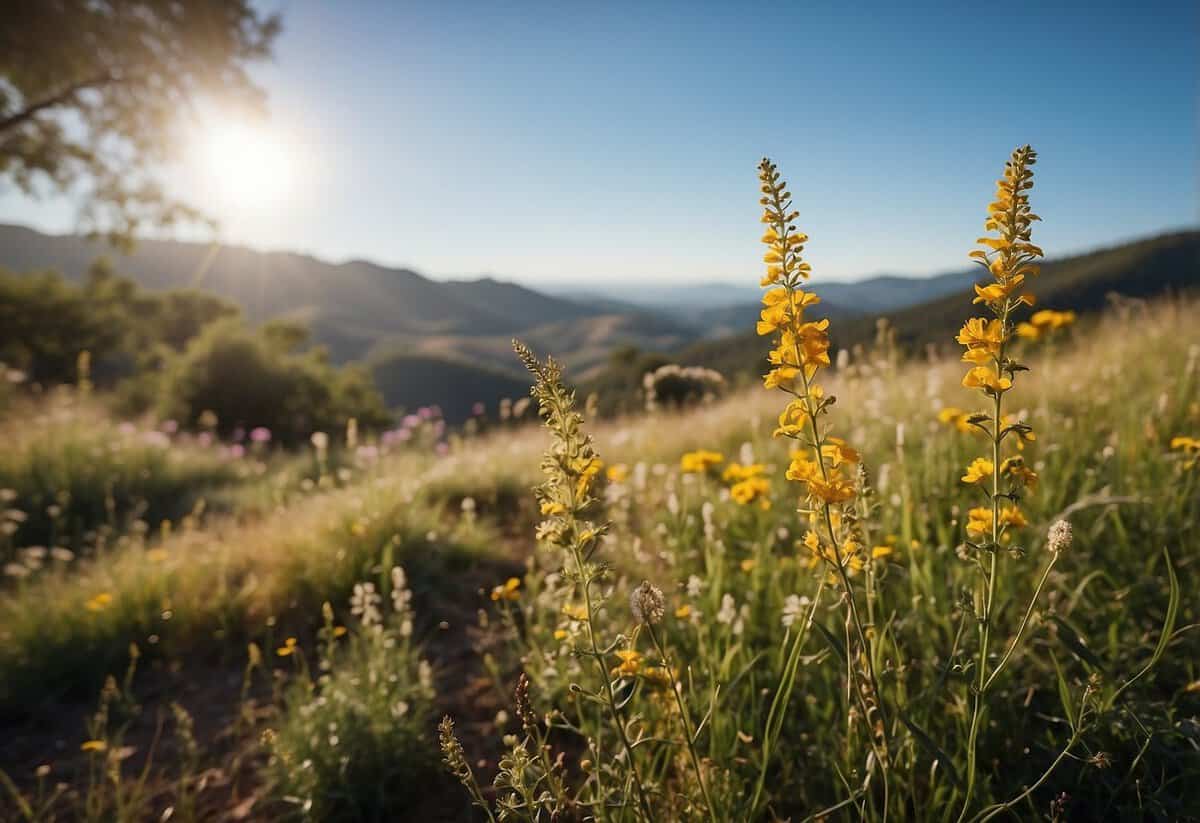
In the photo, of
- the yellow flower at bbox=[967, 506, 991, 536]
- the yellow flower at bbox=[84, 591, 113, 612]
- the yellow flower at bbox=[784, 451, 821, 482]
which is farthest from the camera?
the yellow flower at bbox=[84, 591, 113, 612]

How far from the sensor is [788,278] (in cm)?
130

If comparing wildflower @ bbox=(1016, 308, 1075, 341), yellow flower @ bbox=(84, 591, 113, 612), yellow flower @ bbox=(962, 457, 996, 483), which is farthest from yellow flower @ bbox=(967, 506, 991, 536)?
yellow flower @ bbox=(84, 591, 113, 612)

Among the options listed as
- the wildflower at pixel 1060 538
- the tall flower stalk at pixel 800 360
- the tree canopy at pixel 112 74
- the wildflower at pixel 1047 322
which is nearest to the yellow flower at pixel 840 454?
the tall flower stalk at pixel 800 360

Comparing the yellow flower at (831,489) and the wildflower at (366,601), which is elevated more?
the yellow flower at (831,489)

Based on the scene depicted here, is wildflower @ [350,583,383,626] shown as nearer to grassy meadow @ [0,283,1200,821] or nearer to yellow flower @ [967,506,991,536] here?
grassy meadow @ [0,283,1200,821]

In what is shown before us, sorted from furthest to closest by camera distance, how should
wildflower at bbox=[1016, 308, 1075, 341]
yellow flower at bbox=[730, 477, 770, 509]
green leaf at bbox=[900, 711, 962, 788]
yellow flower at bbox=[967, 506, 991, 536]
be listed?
1. wildflower at bbox=[1016, 308, 1075, 341]
2. yellow flower at bbox=[730, 477, 770, 509]
3. yellow flower at bbox=[967, 506, 991, 536]
4. green leaf at bbox=[900, 711, 962, 788]

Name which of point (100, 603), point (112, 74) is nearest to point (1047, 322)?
point (100, 603)

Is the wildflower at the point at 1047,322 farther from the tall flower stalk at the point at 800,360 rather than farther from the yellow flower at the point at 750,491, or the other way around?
the tall flower stalk at the point at 800,360

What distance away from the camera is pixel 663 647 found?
1.67 metres

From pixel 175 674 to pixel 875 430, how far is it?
4.55 m

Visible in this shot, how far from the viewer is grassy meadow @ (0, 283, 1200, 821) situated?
1877 mm

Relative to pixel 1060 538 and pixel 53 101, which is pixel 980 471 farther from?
pixel 53 101

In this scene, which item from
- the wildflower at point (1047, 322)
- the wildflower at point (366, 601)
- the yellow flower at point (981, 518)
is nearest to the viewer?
the yellow flower at point (981, 518)

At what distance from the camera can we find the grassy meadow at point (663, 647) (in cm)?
188
